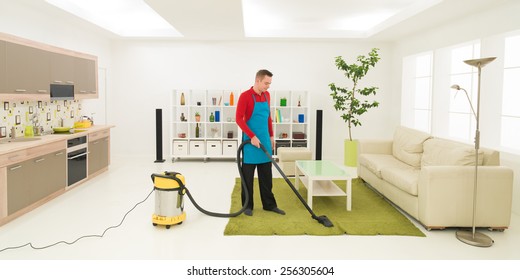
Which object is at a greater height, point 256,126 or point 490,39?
point 490,39

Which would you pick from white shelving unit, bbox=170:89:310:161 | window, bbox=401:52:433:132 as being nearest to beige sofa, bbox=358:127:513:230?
window, bbox=401:52:433:132

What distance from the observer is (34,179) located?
194 inches

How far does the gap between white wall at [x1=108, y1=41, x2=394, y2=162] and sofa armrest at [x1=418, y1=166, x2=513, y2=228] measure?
506cm

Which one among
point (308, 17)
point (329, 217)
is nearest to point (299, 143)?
point (308, 17)

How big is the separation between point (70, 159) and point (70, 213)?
1.27 m

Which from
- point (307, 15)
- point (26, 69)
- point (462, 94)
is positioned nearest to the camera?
point (26, 69)

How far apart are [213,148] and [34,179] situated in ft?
13.7

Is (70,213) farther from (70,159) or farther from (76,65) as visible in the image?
(76,65)

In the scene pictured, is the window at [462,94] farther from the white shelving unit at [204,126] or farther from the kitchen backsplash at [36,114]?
the kitchen backsplash at [36,114]

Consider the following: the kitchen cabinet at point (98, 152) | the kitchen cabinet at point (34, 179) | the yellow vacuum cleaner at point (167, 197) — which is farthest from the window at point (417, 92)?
the kitchen cabinet at point (34, 179)

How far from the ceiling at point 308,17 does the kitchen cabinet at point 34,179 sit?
2186 millimetres

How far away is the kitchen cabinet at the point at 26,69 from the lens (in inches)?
189

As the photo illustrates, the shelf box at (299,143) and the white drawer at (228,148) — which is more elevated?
the shelf box at (299,143)

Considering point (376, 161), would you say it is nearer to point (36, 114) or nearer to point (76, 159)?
point (76, 159)
